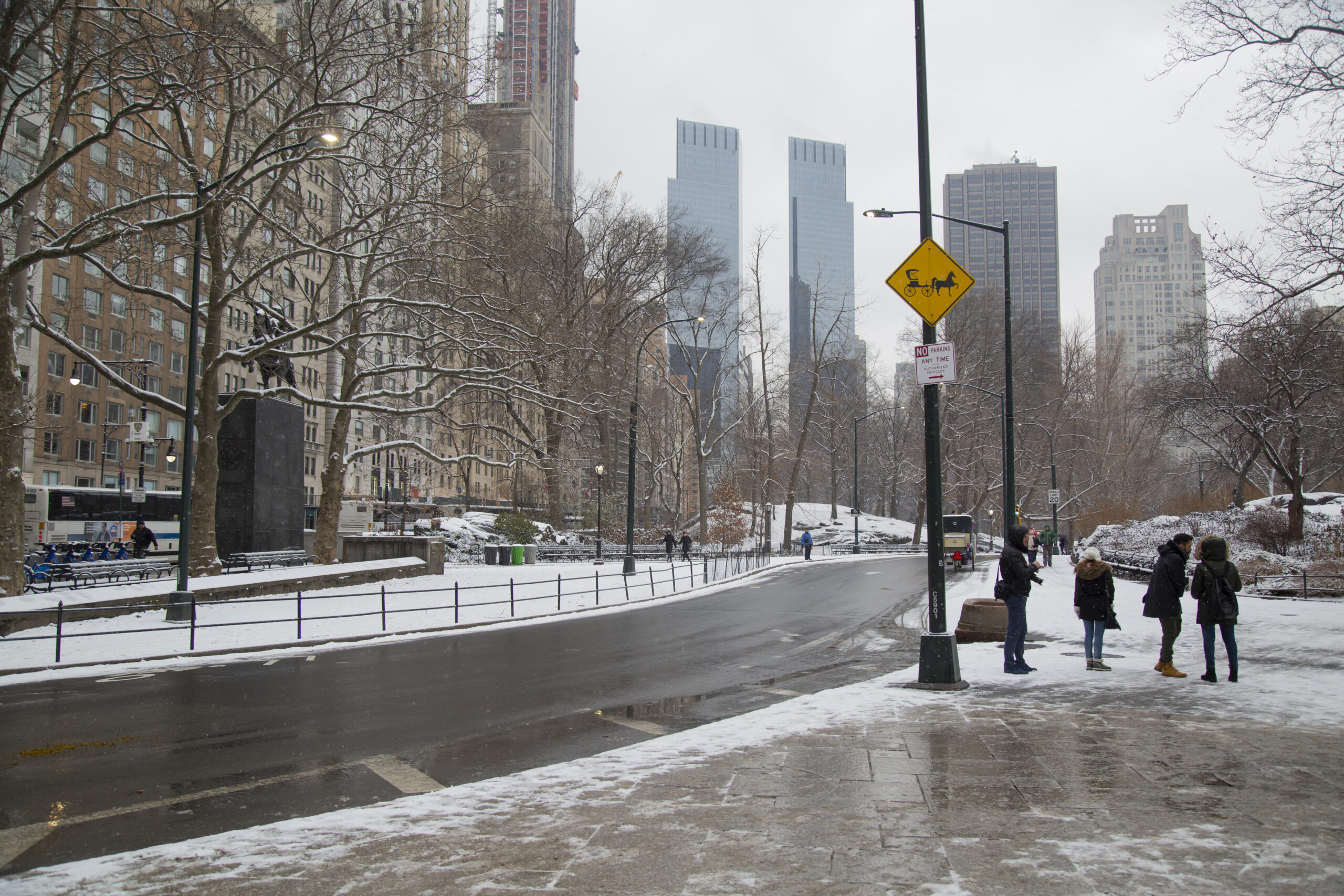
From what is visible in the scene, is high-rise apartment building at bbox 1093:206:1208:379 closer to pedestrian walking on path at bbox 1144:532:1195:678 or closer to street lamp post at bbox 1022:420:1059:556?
street lamp post at bbox 1022:420:1059:556

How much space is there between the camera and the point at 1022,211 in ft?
558

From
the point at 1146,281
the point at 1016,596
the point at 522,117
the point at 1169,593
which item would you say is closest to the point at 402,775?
the point at 1016,596

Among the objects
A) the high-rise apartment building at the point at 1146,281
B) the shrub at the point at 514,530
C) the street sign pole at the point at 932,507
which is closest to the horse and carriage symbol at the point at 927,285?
the street sign pole at the point at 932,507

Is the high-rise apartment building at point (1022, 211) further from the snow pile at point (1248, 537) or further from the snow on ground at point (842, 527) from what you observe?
the snow pile at point (1248, 537)

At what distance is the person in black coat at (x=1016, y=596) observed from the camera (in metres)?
10.4

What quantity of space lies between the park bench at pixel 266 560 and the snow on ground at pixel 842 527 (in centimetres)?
4149

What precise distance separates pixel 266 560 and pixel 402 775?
21.7 metres

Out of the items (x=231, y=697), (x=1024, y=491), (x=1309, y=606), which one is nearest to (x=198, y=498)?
(x=231, y=697)

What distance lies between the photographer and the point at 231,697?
10.5 meters

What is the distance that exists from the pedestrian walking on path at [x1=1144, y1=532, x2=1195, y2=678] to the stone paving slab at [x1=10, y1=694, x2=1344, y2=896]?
3041 millimetres

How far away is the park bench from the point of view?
25141 millimetres

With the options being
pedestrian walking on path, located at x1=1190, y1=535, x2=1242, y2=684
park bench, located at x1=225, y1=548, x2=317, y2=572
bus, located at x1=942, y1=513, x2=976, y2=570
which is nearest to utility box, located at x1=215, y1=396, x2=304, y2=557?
park bench, located at x1=225, y1=548, x2=317, y2=572

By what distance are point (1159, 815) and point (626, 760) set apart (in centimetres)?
366

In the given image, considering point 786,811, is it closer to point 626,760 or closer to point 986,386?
point 626,760
